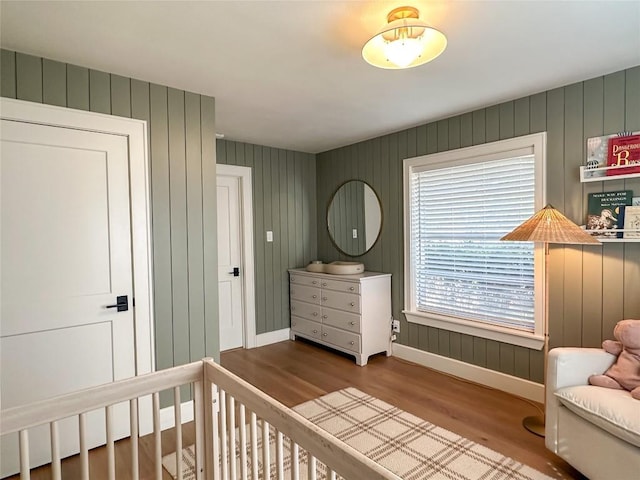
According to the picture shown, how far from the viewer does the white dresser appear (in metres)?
3.62

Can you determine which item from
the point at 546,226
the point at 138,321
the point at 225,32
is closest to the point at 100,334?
the point at 138,321

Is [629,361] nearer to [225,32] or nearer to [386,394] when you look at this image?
[386,394]

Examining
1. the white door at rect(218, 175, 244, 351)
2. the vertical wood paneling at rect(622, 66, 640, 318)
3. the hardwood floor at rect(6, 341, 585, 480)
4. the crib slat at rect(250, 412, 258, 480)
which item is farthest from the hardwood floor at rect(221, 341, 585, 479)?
the crib slat at rect(250, 412, 258, 480)

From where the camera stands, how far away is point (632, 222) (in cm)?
227

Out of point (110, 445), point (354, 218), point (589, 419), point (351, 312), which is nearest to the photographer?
point (110, 445)

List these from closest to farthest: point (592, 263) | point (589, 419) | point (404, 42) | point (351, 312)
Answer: point (404, 42) → point (589, 419) → point (592, 263) → point (351, 312)

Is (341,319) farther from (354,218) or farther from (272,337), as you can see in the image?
(354,218)

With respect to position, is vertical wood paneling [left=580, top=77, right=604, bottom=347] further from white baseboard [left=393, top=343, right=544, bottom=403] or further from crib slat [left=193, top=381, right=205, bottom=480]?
crib slat [left=193, top=381, right=205, bottom=480]

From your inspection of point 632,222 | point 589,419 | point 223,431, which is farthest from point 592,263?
point 223,431

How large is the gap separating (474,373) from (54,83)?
12.1ft

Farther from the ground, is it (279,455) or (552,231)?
(552,231)

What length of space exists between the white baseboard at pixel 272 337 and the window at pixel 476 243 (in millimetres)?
1613

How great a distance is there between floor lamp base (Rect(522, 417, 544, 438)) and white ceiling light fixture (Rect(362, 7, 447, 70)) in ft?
7.71

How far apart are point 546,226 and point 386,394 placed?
5.67ft
